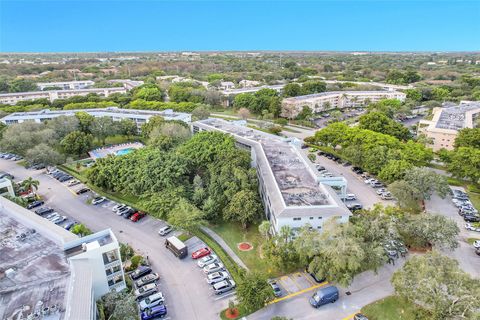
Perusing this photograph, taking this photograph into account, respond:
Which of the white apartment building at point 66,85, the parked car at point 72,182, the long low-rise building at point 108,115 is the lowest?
the parked car at point 72,182

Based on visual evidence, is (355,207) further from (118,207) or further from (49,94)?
(49,94)

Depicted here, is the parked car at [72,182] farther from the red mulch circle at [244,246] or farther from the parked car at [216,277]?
the parked car at [216,277]

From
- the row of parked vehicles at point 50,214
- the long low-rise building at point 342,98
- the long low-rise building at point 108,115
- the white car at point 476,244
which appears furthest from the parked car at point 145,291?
the long low-rise building at point 342,98

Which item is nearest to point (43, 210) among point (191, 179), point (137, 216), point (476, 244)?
point (137, 216)

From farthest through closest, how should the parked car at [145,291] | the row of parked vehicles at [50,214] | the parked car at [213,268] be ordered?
the row of parked vehicles at [50,214]
the parked car at [213,268]
the parked car at [145,291]

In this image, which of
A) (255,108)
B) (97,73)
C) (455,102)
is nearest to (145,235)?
(255,108)

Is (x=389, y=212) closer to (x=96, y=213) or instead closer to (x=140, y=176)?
(x=140, y=176)

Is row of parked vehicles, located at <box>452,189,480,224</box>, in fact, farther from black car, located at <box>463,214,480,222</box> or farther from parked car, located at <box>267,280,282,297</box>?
parked car, located at <box>267,280,282,297</box>
